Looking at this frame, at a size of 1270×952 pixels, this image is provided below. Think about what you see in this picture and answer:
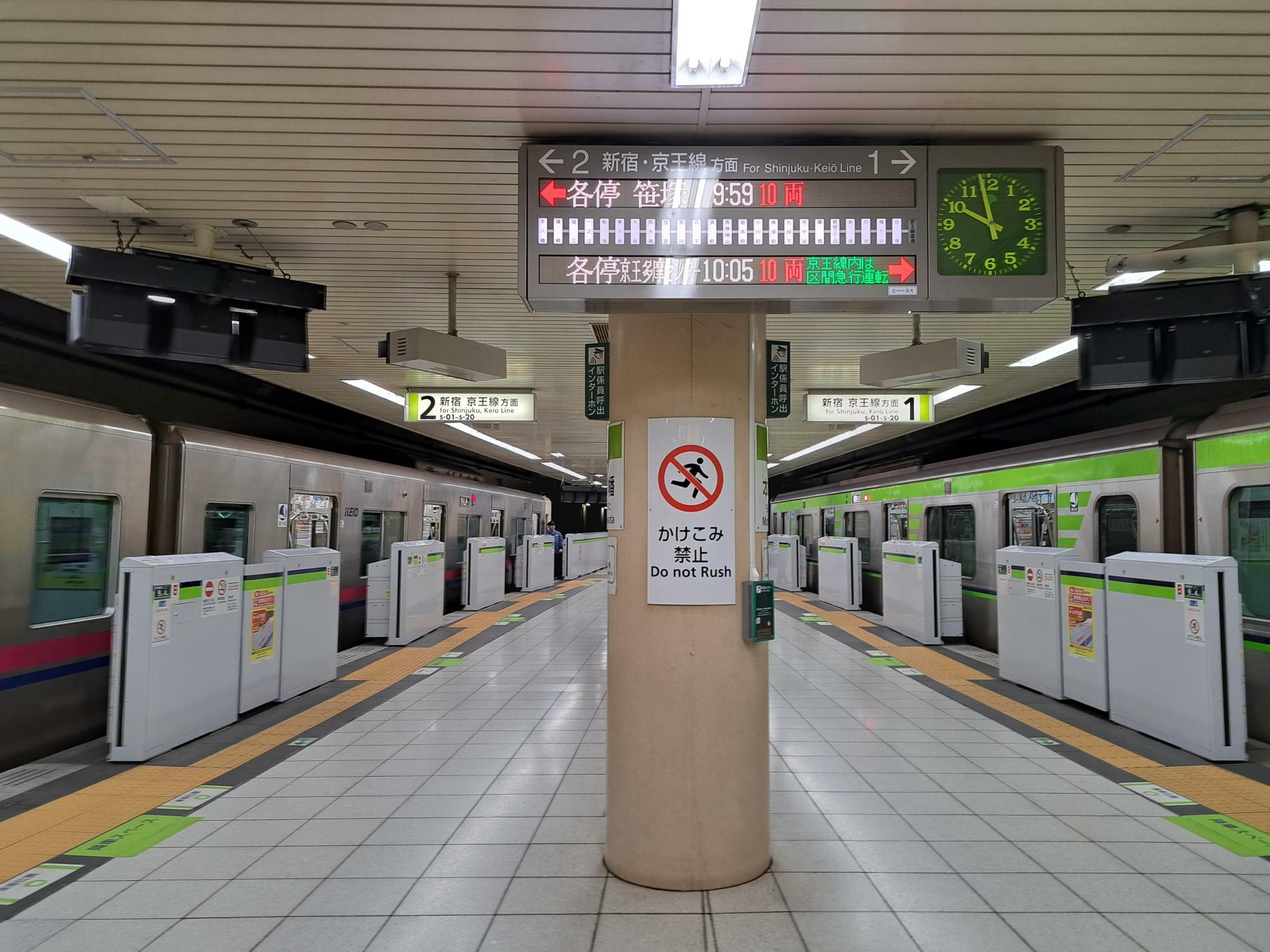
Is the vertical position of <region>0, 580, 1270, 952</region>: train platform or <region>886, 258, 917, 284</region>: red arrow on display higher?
<region>886, 258, 917, 284</region>: red arrow on display

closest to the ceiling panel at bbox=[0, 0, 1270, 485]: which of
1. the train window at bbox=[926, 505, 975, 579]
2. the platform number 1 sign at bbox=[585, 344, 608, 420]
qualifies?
the platform number 1 sign at bbox=[585, 344, 608, 420]

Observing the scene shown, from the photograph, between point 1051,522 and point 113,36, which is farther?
point 1051,522

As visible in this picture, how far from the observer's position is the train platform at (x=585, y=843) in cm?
293

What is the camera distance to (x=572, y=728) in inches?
230

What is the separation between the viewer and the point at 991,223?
3.05 metres

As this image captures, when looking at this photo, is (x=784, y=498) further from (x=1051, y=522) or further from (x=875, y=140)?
(x=875, y=140)

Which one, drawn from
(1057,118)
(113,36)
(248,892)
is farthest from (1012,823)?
(113,36)

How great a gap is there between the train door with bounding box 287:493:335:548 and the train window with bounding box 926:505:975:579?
8.67m

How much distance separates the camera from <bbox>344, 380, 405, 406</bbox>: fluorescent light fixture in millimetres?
9352

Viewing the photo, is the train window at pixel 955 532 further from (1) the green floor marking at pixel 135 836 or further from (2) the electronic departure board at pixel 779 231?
(1) the green floor marking at pixel 135 836

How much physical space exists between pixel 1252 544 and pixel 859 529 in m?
9.17

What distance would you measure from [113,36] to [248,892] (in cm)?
360

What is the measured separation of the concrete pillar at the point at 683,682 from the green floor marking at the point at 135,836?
2.40 meters

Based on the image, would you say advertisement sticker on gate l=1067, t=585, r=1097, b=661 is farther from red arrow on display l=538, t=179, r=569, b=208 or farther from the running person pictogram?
red arrow on display l=538, t=179, r=569, b=208
